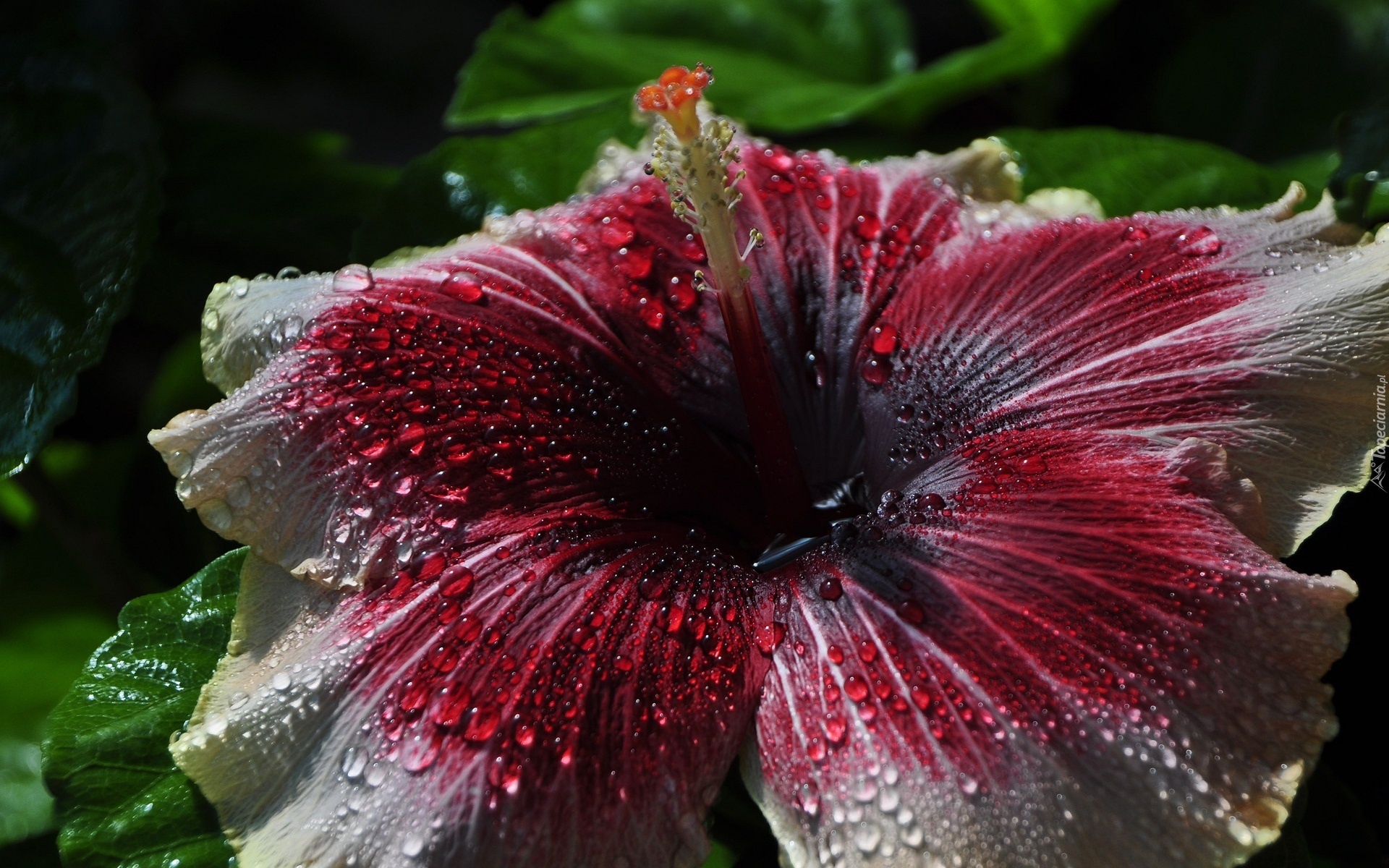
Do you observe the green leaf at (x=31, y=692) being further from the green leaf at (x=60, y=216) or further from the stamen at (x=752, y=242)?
the stamen at (x=752, y=242)

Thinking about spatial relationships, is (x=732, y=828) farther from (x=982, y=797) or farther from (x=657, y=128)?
(x=657, y=128)

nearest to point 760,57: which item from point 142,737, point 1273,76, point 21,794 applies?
point 1273,76

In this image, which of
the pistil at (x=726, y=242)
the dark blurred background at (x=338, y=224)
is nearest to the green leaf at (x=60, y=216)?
the dark blurred background at (x=338, y=224)

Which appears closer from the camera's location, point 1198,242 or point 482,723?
point 482,723

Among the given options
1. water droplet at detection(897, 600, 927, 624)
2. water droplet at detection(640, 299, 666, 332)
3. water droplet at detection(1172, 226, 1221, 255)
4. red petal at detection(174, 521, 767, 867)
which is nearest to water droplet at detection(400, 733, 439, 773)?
red petal at detection(174, 521, 767, 867)

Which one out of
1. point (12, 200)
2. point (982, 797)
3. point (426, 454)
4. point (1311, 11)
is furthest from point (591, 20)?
point (982, 797)

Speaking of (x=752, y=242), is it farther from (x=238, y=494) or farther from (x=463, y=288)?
(x=238, y=494)
